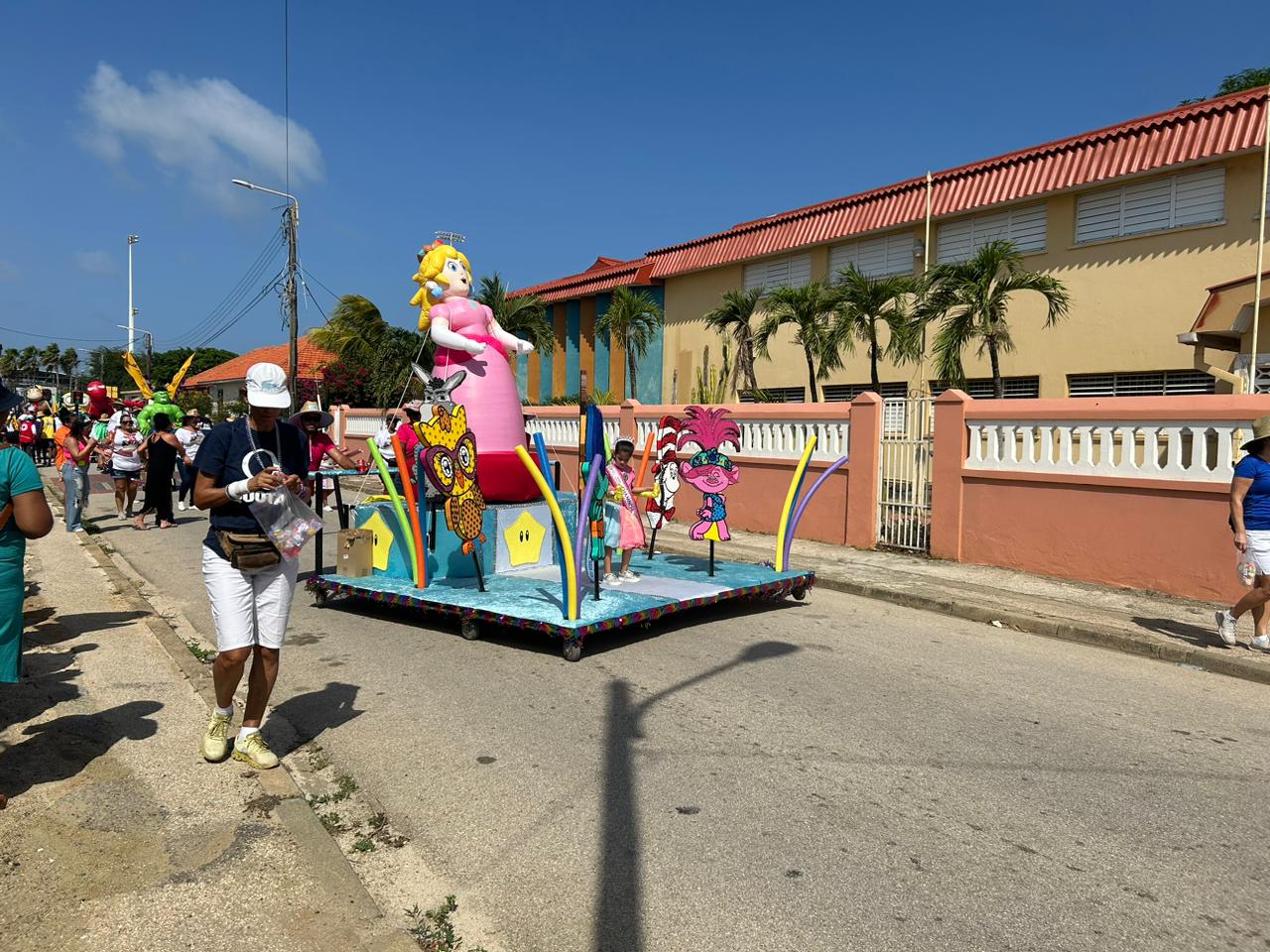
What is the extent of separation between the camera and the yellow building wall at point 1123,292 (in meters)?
13.5

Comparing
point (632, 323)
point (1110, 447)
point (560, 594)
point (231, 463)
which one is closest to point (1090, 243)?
point (1110, 447)

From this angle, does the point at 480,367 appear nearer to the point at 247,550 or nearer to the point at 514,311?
the point at 247,550

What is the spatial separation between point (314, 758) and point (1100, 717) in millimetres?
4555

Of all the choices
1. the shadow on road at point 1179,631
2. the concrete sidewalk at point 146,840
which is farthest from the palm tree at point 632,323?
the concrete sidewalk at point 146,840

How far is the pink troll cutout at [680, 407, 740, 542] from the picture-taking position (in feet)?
28.2

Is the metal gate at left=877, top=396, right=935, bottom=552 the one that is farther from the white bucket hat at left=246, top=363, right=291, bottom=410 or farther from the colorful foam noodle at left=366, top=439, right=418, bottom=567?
the white bucket hat at left=246, top=363, right=291, bottom=410

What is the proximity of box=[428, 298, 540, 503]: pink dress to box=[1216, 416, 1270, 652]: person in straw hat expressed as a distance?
247 inches

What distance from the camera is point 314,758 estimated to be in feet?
15.5

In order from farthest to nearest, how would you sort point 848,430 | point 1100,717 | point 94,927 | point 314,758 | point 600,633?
point 848,430 < point 600,633 < point 1100,717 < point 314,758 < point 94,927

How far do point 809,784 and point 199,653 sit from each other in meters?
4.65

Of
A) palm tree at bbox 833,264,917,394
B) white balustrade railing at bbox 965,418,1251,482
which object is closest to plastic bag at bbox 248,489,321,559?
white balustrade railing at bbox 965,418,1251,482

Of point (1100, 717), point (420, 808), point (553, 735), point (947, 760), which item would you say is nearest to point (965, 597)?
point (1100, 717)

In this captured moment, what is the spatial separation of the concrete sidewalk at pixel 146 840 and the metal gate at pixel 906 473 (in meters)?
8.57

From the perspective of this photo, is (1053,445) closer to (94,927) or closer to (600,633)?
(600,633)
